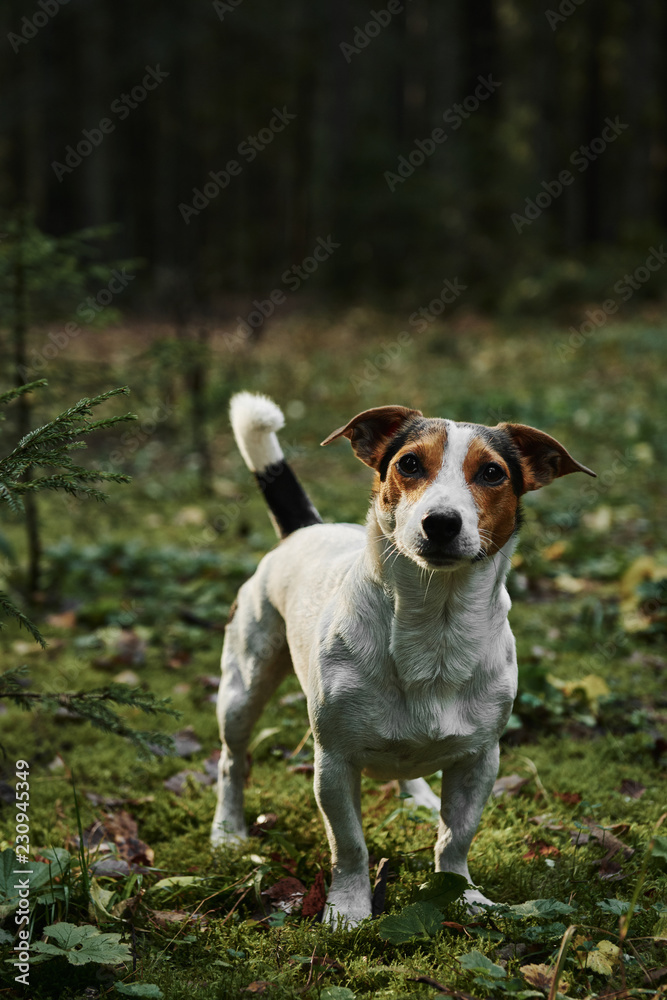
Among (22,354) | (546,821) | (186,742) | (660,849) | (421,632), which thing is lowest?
(186,742)

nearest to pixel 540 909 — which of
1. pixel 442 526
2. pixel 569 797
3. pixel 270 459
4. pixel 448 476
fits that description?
pixel 569 797

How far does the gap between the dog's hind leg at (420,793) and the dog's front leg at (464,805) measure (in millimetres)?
674

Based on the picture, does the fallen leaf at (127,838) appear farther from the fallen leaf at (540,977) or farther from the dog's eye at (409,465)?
the dog's eye at (409,465)

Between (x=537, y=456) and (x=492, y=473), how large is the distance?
1.11 feet

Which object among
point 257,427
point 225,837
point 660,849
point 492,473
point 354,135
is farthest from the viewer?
point 354,135

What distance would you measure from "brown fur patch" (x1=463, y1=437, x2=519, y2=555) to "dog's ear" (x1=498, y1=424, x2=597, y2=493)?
172 mm

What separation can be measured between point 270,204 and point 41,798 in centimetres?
3302

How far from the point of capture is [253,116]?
2711 centimetres

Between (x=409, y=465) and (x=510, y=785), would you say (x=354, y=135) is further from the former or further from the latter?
(x=409, y=465)

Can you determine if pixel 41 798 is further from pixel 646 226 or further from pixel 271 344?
pixel 646 226

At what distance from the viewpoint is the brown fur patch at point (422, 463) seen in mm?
2598

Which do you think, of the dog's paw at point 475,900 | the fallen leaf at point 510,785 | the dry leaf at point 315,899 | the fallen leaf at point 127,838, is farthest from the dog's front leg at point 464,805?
the fallen leaf at point 127,838

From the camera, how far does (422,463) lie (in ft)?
8.58

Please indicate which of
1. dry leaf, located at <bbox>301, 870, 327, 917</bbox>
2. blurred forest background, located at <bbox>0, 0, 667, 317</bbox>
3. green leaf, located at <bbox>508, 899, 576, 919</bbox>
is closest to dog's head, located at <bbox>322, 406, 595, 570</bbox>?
green leaf, located at <bbox>508, 899, 576, 919</bbox>
